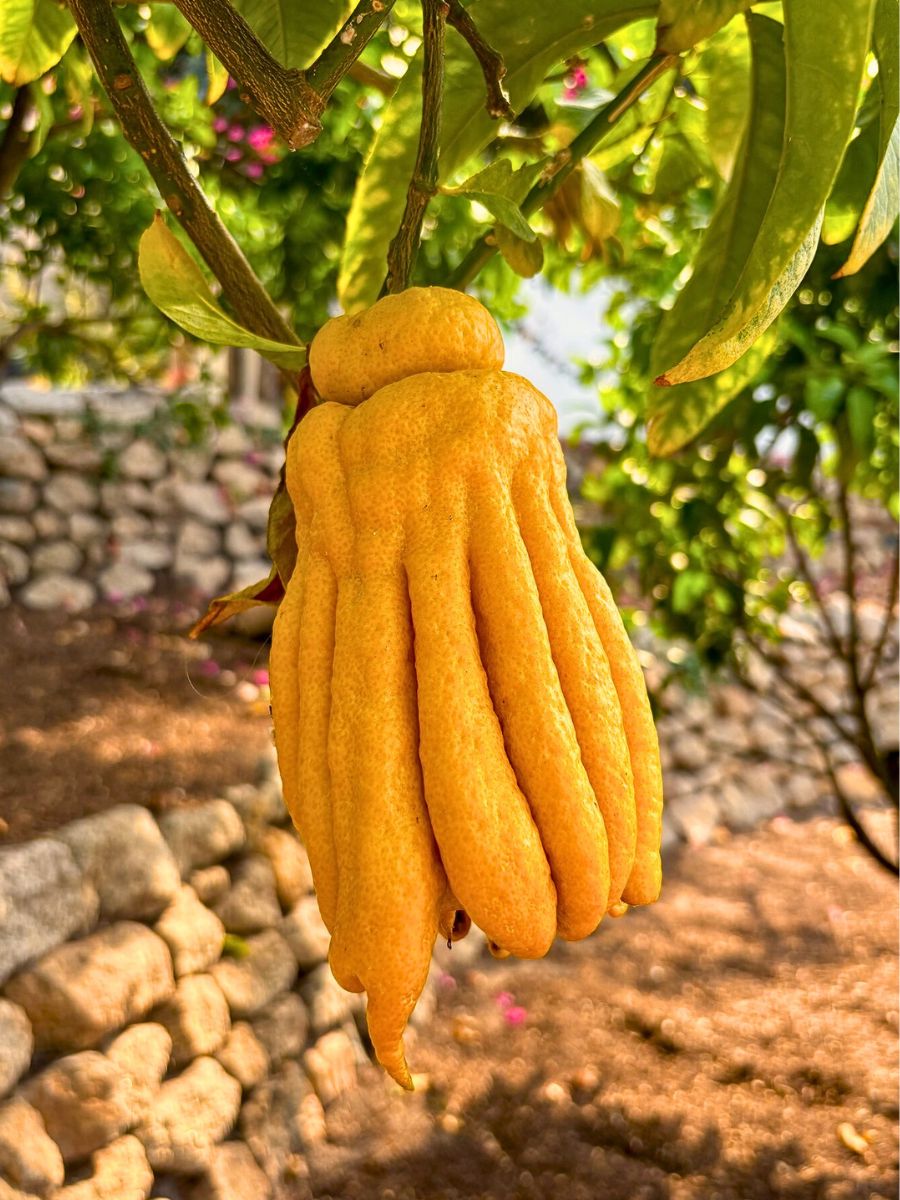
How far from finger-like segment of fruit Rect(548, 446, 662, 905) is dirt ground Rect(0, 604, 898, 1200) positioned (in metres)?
2.16

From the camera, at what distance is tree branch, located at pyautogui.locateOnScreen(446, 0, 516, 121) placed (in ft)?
2.37

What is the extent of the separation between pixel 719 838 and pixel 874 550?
352cm

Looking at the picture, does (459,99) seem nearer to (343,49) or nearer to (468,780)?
(343,49)

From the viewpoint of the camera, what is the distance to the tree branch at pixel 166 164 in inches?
30.4

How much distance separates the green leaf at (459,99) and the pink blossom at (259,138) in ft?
6.58

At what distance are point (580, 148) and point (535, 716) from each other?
1.74 feet

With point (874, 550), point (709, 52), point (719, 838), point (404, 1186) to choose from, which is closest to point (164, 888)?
point (404, 1186)

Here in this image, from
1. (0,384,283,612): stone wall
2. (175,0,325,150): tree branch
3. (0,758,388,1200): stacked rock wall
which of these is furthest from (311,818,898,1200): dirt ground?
(0,384,283,612): stone wall

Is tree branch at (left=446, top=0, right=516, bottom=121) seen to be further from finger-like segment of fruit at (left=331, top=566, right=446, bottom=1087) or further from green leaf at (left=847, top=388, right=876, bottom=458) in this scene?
green leaf at (left=847, top=388, right=876, bottom=458)

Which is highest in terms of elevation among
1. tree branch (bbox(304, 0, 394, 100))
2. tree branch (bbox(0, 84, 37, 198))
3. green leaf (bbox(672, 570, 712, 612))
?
tree branch (bbox(304, 0, 394, 100))

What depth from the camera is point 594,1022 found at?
3518 millimetres

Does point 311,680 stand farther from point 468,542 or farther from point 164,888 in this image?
point 164,888

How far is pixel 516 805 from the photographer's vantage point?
0.61m

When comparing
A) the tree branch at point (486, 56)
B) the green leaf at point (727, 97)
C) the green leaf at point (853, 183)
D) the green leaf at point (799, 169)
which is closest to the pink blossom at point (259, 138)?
the green leaf at point (727, 97)
